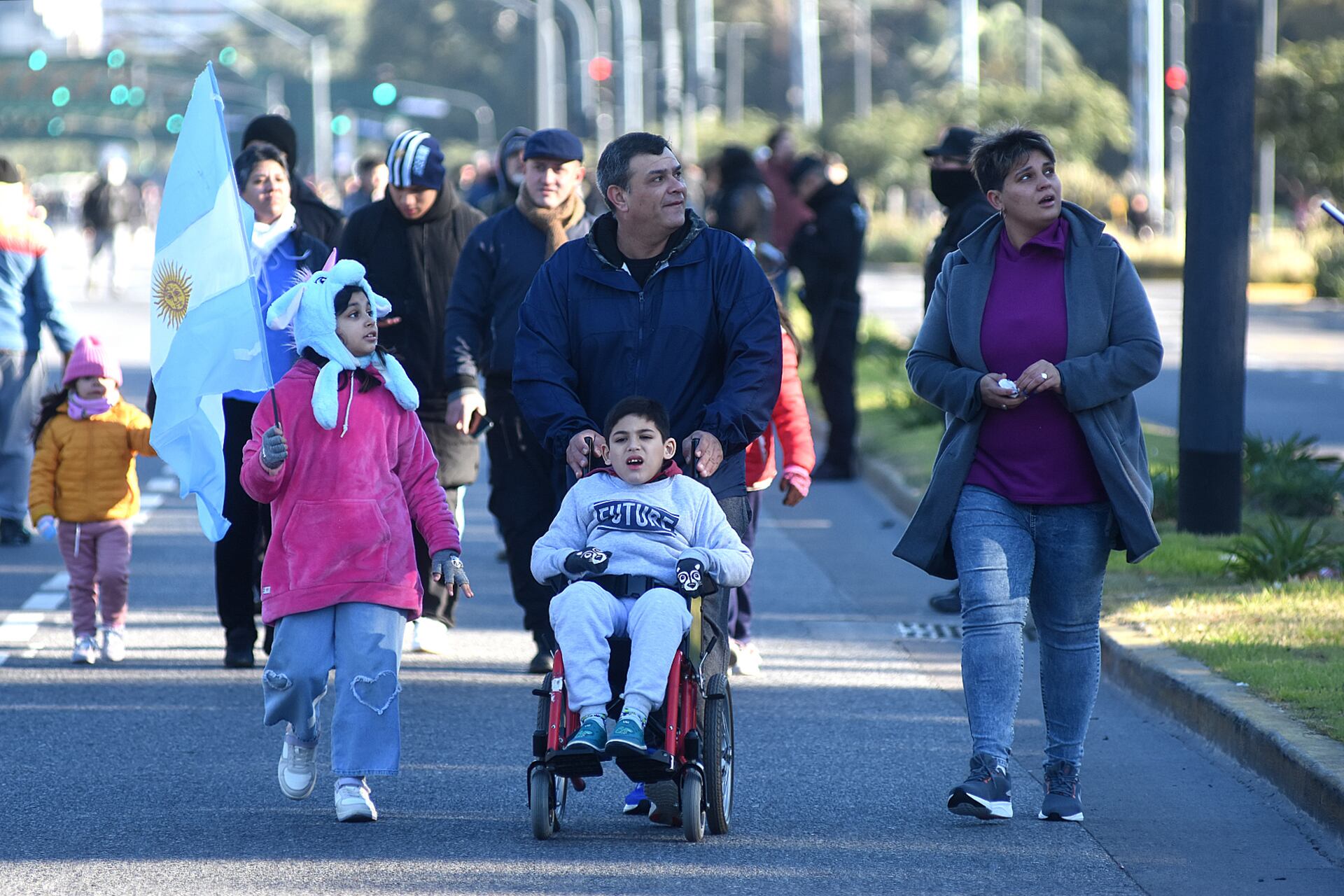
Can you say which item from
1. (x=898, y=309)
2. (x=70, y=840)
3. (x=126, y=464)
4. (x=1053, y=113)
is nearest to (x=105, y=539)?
(x=126, y=464)

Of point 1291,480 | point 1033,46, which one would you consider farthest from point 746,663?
point 1033,46

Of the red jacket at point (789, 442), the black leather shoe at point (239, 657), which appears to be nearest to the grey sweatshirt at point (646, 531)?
the red jacket at point (789, 442)

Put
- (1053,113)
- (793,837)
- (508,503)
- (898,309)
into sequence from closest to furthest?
1. (793,837)
2. (508,503)
3. (898,309)
4. (1053,113)

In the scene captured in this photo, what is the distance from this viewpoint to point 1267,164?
5197 cm

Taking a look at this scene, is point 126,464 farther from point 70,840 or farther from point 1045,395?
point 1045,395

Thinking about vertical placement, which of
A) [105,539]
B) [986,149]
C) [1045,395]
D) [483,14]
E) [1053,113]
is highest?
[483,14]

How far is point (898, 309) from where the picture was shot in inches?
1335

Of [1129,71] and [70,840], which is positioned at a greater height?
[1129,71]

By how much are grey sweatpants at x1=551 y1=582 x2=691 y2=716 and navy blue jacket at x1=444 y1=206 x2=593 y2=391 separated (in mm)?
2507

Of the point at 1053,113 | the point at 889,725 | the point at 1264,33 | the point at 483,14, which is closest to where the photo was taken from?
the point at 889,725

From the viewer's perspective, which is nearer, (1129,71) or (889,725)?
(889,725)

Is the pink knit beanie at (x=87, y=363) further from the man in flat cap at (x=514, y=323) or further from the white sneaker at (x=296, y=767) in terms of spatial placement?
the white sneaker at (x=296, y=767)

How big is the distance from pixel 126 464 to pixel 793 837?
3.94 meters

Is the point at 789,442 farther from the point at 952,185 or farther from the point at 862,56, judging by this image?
the point at 862,56
